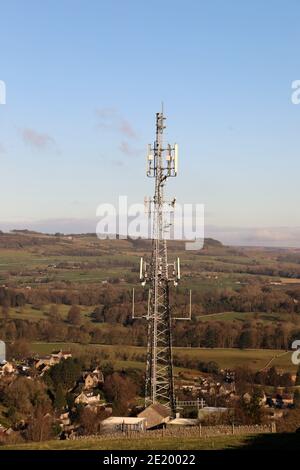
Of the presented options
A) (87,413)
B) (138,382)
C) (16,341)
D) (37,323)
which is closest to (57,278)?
(37,323)

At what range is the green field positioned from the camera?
1716cm

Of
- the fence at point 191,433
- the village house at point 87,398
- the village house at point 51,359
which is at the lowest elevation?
the village house at point 87,398

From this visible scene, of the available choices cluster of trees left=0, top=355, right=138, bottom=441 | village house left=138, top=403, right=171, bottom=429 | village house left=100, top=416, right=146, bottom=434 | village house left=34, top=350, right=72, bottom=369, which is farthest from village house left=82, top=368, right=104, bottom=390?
village house left=138, top=403, right=171, bottom=429

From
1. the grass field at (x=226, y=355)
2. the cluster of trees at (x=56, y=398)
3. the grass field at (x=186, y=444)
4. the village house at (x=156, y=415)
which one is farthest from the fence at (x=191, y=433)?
the grass field at (x=226, y=355)

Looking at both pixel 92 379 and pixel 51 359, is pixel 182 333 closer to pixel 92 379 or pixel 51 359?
pixel 51 359

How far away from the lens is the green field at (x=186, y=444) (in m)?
17.2

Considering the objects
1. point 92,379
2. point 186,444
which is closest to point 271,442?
point 186,444

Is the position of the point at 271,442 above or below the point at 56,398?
above

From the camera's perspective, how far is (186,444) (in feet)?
57.7

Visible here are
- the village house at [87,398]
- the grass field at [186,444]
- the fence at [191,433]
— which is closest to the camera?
the grass field at [186,444]

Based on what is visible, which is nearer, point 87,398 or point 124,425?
point 124,425

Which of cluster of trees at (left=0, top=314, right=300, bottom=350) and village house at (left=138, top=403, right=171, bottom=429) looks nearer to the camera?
village house at (left=138, top=403, right=171, bottom=429)

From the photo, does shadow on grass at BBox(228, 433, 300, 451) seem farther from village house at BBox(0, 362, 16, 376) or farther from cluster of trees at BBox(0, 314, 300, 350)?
cluster of trees at BBox(0, 314, 300, 350)

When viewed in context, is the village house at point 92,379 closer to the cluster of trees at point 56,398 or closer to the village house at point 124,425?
the cluster of trees at point 56,398
